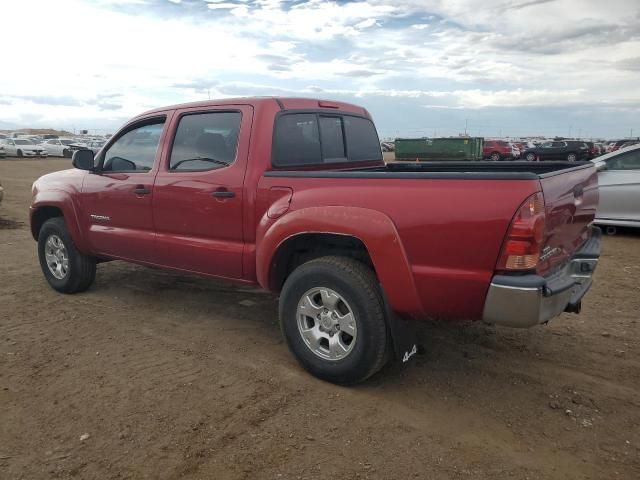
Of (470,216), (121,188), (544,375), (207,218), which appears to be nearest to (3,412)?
(207,218)

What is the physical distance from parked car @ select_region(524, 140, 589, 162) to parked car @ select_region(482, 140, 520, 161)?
3.03m

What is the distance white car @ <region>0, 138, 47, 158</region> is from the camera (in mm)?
37719

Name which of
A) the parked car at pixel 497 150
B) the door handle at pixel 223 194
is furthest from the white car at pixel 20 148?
the door handle at pixel 223 194

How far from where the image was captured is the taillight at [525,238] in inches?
111

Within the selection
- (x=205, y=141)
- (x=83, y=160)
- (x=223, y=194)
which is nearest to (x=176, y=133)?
(x=205, y=141)

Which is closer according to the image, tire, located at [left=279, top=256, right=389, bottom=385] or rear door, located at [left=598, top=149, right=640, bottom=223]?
tire, located at [left=279, top=256, right=389, bottom=385]

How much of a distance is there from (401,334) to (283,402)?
85 cm

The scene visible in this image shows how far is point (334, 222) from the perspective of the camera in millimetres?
3389

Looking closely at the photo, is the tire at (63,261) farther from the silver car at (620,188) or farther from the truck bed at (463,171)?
the silver car at (620,188)

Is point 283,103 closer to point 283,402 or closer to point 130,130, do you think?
point 130,130

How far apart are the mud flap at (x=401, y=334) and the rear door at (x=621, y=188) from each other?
264 inches

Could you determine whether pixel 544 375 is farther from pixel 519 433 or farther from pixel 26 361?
pixel 26 361

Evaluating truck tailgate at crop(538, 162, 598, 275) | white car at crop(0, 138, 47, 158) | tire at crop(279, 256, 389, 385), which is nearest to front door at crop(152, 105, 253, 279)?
tire at crop(279, 256, 389, 385)

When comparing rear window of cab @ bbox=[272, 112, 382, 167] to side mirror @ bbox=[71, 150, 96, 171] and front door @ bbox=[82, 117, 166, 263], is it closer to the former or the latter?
front door @ bbox=[82, 117, 166, 263]
